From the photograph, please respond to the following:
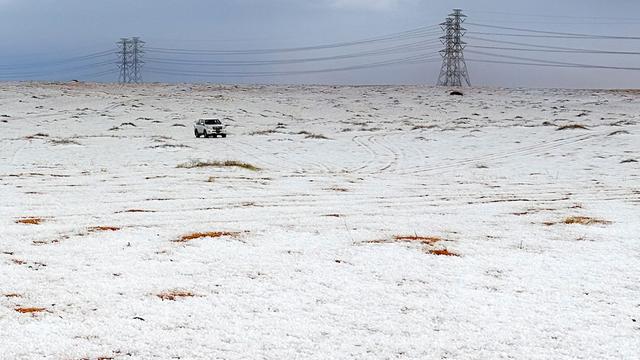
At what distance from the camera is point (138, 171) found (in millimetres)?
19266

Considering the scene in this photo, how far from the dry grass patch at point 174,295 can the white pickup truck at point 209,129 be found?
31.8 meters

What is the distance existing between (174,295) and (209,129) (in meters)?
32.1

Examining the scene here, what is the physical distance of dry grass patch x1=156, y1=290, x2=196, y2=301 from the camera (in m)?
6.23

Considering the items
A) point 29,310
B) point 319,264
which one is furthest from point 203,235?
point 29,310

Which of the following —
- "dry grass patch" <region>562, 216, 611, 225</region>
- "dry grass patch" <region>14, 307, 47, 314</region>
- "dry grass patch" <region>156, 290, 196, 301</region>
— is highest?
"dry grass patch" <region>562, 216, 611, 225</region>

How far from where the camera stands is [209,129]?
3775cm

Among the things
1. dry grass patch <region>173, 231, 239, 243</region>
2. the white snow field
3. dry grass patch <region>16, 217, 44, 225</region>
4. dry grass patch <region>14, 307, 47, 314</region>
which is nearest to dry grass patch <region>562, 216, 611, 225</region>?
the white snow field

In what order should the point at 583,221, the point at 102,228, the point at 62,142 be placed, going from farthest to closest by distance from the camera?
the point at 62,142, the point at 583,221, the point at 102,228

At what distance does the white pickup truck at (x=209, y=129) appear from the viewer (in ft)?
124

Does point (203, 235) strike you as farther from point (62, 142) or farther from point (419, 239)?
point (62, 142)

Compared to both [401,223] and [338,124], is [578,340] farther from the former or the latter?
[338,124]

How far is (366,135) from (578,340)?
3280 centimetres

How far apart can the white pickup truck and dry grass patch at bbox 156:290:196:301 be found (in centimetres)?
3178

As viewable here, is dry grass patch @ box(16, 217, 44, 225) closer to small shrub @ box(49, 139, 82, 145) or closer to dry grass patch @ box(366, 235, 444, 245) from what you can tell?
dry grass patch @ box(366, 235, 444, 245)
